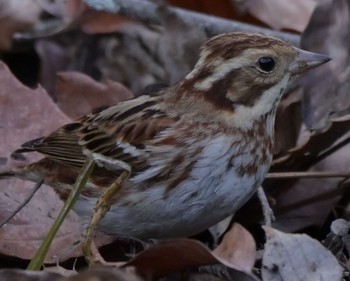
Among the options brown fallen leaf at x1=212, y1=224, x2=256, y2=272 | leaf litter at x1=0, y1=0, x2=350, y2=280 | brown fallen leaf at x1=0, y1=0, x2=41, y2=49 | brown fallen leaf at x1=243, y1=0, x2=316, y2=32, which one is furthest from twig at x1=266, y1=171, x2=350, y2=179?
brown fallen leaf at x1=0, y1=0, x2=41, y2=49

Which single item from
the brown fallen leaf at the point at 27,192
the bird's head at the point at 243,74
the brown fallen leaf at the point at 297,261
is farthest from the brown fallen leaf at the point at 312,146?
the brown fallen leaf at the point at 297,261

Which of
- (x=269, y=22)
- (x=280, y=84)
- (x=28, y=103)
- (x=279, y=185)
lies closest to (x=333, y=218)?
(x=279, y=185)

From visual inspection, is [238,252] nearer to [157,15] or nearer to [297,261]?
[297,261]

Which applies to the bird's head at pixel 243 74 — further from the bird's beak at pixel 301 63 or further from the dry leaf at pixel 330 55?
the dry leaf at pixel 330 55

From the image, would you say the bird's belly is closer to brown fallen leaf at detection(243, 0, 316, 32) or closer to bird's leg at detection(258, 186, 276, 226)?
bird's leg at detection(258, 186, 276, 226)

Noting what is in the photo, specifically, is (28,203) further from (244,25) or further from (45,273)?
(244,25)
